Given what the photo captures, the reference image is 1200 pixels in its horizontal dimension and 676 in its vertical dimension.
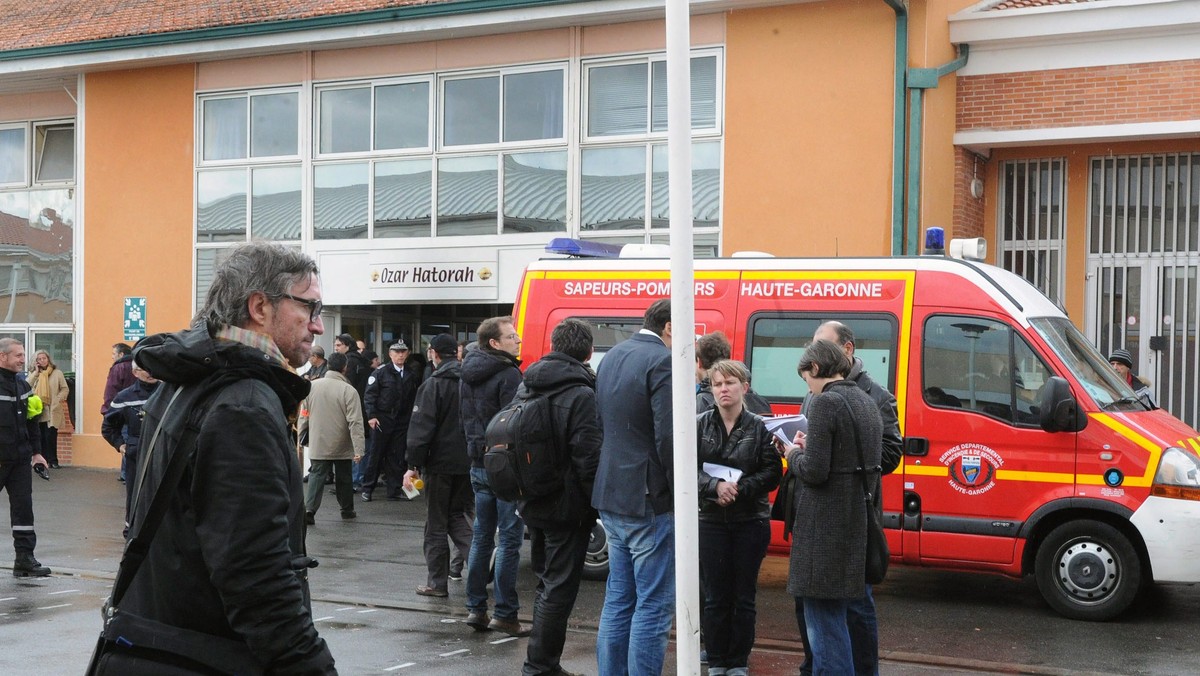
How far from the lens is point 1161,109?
14.4 meters

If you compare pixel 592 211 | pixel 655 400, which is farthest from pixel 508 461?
pixel 592 211

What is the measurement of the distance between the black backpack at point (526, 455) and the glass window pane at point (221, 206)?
42.9 ft

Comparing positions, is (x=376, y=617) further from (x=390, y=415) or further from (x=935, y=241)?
(x=390, y=415)

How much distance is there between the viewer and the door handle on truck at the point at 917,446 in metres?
8.92

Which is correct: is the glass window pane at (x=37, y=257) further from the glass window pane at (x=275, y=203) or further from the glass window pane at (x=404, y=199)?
the glass window pane at (x=404, y=199)

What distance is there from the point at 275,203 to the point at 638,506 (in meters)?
13.8

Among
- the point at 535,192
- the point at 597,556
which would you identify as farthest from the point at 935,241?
the point at 535,192

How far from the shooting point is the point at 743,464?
257 inches

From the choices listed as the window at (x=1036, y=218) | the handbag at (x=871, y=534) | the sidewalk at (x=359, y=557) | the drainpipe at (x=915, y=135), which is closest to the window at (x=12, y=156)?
the sidewalk at (x=359, y=557)

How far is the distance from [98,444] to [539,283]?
12.0 m

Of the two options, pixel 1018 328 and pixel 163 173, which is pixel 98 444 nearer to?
pixel 163 173

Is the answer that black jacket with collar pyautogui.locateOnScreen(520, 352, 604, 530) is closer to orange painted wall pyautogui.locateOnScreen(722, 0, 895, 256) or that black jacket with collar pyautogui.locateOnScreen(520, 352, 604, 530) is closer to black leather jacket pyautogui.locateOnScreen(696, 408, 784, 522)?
black leather jacket pyautogui.locateOnScreen(696, 408, 784, 522)

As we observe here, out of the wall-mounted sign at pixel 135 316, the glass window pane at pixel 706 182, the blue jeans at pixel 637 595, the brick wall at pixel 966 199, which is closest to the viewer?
the blue jeans at pixel 637 595

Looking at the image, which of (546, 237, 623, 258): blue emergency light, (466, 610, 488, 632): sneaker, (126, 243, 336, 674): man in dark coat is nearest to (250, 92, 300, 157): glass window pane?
(546, 237, 623, 258): blue emergency light
